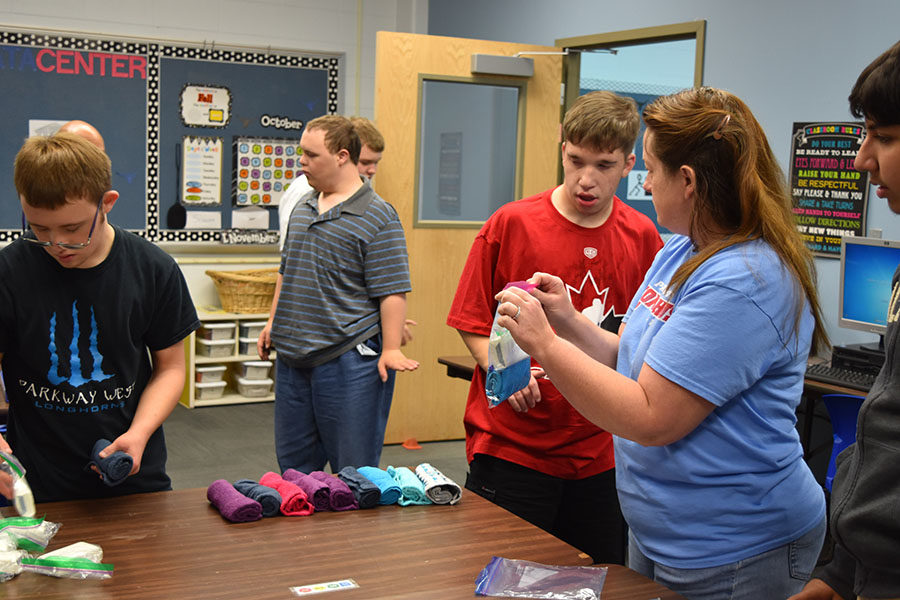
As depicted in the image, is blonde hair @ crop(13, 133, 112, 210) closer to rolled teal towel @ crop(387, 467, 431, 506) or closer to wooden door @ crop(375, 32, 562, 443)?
rolled teal towel @ crop(387, 467, 431, 506)

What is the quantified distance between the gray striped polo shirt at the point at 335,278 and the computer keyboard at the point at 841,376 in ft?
5.58

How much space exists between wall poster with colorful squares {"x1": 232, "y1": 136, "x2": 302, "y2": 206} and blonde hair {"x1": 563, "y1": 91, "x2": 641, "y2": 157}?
4350mm

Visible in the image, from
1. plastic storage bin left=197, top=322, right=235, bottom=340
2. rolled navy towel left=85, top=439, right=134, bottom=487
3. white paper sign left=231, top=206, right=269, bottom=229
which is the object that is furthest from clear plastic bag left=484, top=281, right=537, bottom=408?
white paper sign left=231, top=206, right=269, bottom=229

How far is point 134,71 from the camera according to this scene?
5.87m

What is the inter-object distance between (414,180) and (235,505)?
3.44m

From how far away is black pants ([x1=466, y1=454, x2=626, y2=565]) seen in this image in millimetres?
2170

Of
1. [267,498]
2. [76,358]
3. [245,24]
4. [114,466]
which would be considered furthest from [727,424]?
[245,24]

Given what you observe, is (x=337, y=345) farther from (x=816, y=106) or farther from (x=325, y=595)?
(x=816, y=106)

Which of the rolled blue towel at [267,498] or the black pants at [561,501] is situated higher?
the rolled blue towel at [267,498]

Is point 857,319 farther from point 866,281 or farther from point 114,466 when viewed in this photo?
point 114,466

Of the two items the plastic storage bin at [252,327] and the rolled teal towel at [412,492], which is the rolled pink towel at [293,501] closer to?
the rolled teal towel at [412,492]

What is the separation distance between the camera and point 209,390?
602cm

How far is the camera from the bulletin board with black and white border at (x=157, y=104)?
5590 mm

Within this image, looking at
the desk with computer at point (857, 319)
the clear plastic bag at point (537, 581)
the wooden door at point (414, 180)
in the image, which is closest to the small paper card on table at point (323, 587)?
the clear plastic bag at point (537, 581)
